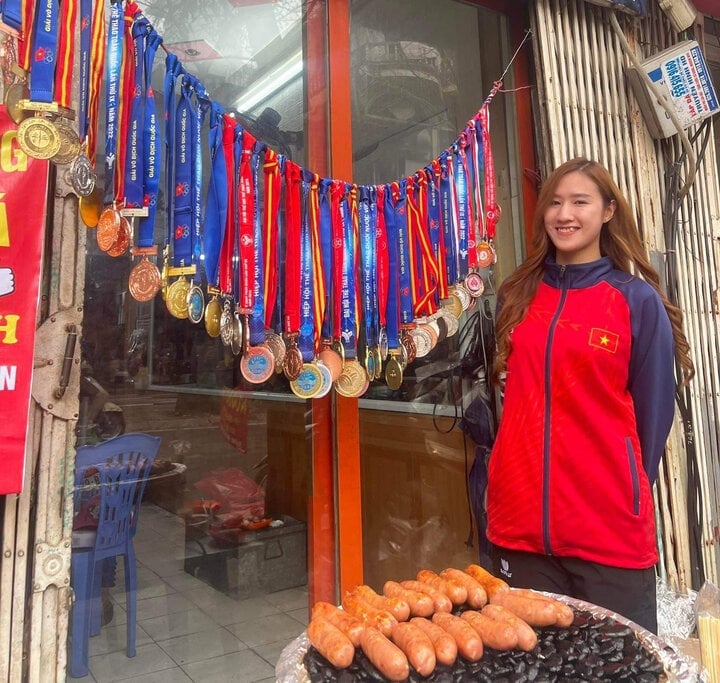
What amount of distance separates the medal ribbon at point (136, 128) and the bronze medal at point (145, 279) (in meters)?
0.19

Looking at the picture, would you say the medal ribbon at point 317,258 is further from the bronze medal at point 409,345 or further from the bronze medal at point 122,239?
the bronze medal at point 122,239

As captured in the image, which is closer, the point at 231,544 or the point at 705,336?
the point at 231,544

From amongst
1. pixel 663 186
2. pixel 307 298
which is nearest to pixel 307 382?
pixel 307 298

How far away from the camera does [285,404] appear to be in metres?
2.67

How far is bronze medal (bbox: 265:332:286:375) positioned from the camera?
2.19 metres

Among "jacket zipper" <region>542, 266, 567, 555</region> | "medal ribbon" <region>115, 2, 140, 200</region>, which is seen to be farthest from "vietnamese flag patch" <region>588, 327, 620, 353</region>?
"medal ribbon" <region>115, 2, 140, 200</region>

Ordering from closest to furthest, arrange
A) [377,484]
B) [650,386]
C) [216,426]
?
1. [650,386]
2. [216,426]
3. [377,484]

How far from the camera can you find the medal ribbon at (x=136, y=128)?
1.80m

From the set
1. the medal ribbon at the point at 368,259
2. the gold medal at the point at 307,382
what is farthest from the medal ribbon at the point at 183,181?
the medal ribbon at the point at 368,259

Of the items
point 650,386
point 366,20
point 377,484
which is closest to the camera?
point 650,386

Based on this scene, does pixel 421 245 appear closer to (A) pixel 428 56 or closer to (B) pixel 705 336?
(A) pixel 428 56

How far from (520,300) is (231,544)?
1.65 meters

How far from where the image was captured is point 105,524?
94.1 inches

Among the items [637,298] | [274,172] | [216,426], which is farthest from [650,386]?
[216,426]
